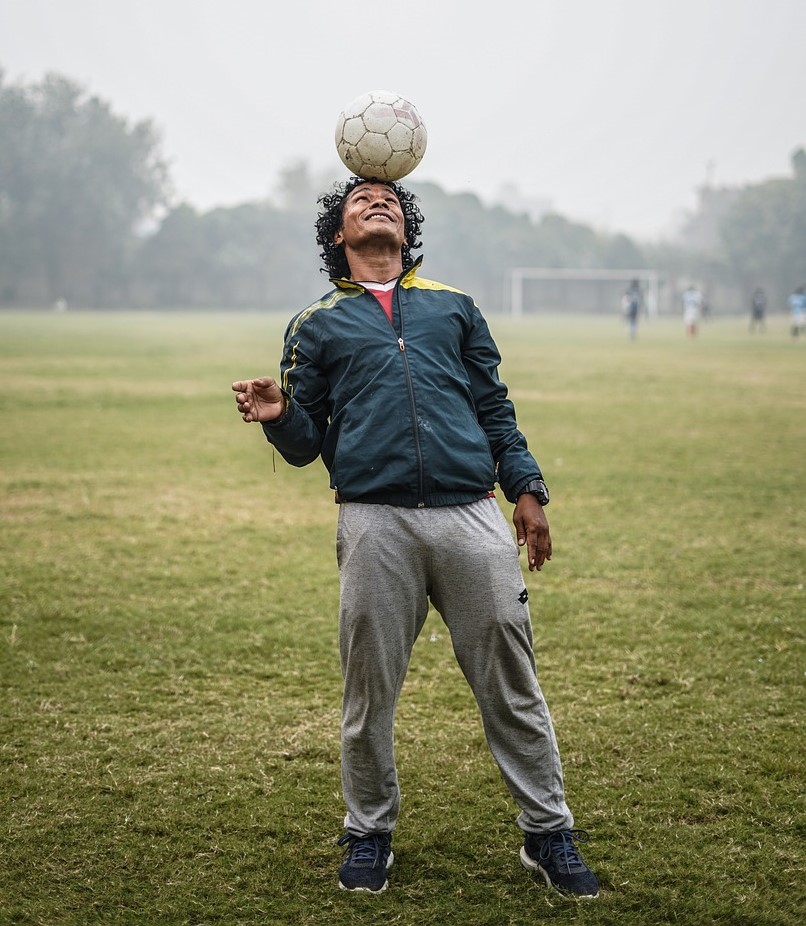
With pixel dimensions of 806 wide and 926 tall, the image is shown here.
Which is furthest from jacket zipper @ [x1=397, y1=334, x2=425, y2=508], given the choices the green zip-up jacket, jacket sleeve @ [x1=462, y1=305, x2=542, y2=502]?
jacket sleeve @ [x1=462, y1=305, x2=542, y2=502]

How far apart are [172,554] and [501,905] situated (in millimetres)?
4223

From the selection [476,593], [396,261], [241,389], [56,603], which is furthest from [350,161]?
[56,603]

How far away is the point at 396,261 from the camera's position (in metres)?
3.14

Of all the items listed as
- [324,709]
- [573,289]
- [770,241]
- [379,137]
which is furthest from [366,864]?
[770,241]

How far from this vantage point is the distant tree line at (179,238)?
68188mm

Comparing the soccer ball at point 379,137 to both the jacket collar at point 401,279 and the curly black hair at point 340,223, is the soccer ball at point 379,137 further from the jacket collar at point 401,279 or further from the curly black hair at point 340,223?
the jacket collar at point 401,279

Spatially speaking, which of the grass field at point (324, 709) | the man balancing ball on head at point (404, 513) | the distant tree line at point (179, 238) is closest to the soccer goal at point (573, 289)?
the distant tree line at point (179, 238)

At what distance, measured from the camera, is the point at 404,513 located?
290cm

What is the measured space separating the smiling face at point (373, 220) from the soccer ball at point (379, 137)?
0.21ft

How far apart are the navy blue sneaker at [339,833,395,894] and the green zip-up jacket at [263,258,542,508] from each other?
0.92 meters

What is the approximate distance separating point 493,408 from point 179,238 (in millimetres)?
70815

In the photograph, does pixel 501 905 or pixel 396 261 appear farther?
pixel 396 261

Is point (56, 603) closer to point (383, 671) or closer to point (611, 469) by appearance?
point (383, 671)

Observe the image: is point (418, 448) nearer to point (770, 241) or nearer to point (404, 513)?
point (404, 513)
